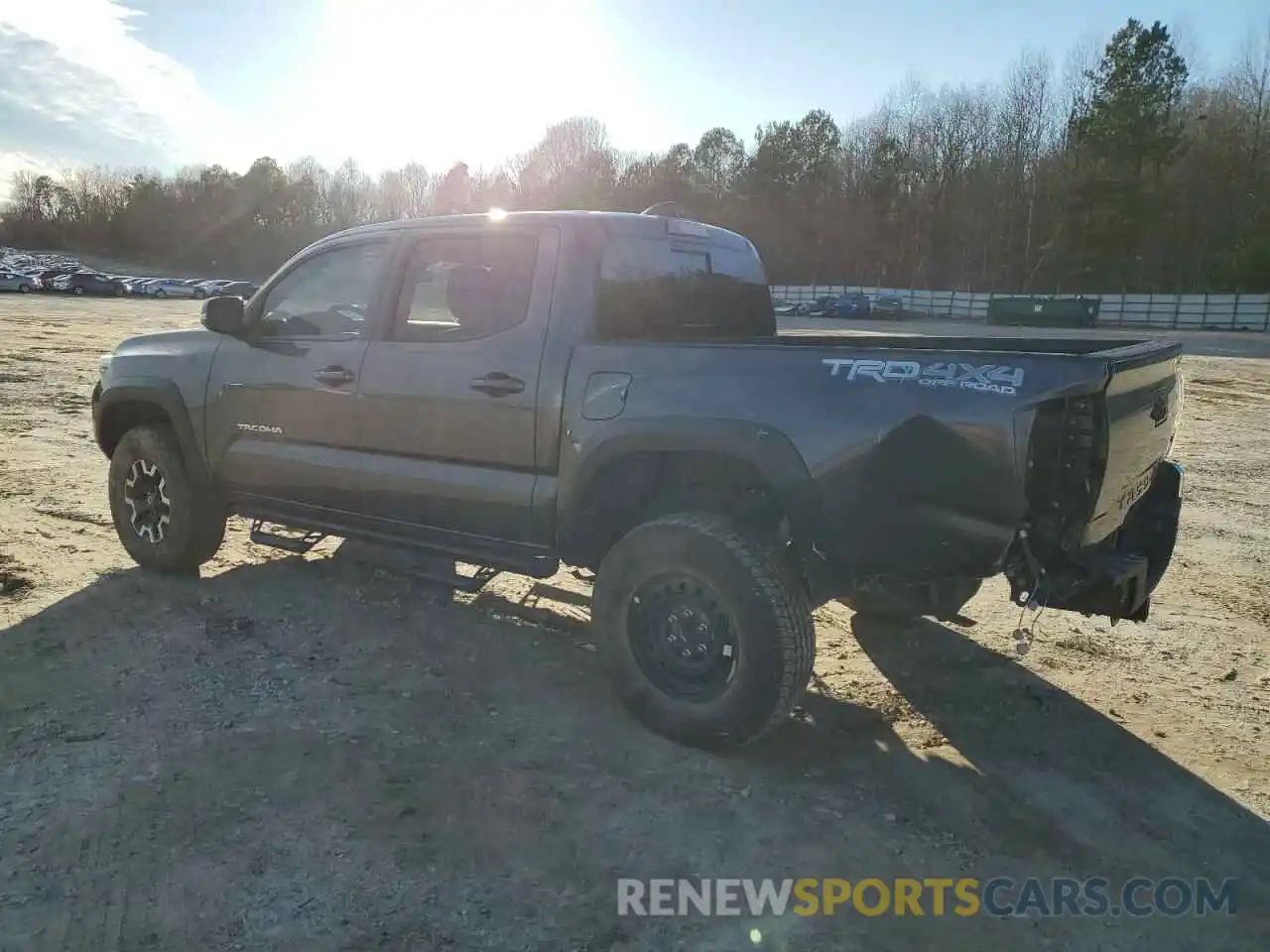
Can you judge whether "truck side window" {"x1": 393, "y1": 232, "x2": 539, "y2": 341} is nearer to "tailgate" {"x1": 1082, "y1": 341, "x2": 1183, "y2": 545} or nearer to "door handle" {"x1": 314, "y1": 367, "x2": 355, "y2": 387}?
"door handle" {"x1": 314, "y1": 367, "x2": 355, "y2": 387}

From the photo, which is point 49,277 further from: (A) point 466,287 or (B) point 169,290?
(A) point 466,287

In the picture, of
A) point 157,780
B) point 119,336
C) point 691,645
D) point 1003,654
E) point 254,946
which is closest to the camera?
point 254,946

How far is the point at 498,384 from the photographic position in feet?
13.7

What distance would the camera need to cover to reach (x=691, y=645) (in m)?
3.78

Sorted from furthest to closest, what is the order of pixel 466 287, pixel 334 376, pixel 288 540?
pixel 288 540 → pixel 334 376 → pixel 466 287

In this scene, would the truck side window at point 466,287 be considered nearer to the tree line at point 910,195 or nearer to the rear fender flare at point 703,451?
the rear fender flare at point 703,451

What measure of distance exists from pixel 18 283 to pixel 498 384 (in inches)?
2350

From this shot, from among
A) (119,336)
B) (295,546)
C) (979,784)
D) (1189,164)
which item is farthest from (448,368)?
(1189,164)

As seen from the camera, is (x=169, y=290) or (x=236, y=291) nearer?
(x=236, y=291)

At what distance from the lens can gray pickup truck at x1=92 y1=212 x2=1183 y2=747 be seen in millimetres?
3191

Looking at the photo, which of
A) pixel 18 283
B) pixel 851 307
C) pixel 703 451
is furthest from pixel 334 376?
pixel 18 283

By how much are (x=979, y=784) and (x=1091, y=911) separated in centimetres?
72

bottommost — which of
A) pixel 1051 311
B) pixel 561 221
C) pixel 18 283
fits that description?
pixel 18 283

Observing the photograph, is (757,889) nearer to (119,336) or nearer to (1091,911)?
(1091,911)
